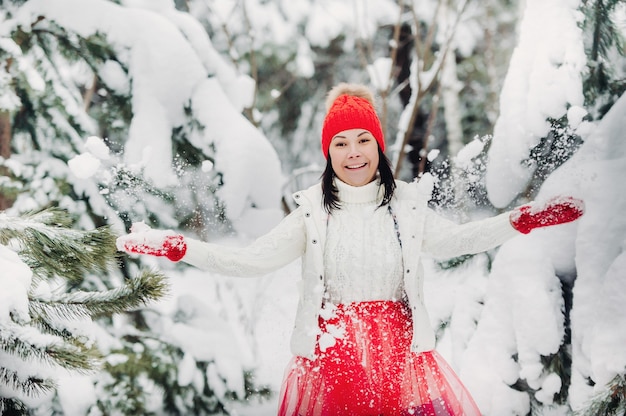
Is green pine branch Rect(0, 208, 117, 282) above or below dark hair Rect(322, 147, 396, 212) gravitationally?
below

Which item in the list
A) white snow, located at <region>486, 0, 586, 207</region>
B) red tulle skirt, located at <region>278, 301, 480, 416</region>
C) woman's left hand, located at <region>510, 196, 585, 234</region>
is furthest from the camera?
white snow, located at <region>486, 0, 586, 207</region>

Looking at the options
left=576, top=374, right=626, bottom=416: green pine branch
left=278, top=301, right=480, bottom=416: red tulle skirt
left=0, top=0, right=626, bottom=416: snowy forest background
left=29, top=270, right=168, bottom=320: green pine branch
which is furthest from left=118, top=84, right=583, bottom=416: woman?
left=576, top=374, right=626, bottom=416: green pine branch

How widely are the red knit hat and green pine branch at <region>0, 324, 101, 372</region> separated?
1116 millimetres

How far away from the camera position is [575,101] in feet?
7.27

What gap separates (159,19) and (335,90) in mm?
1098

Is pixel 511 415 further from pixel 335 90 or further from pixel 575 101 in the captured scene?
pixel 335 90

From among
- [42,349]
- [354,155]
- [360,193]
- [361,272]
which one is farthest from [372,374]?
[42,349]

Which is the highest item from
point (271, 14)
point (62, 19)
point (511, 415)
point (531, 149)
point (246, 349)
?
point (271, 14)

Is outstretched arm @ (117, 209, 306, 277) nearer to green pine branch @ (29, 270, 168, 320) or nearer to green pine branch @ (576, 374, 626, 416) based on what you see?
green pine branch @ (29, 270, 168, 320)

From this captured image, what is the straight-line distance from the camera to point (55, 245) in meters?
1.63

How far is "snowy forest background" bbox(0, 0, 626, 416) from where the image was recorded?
5.58 feet

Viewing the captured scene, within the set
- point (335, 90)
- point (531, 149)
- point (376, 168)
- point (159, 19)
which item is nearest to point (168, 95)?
point (159, 19)

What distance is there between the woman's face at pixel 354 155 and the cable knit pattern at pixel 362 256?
0.16ft

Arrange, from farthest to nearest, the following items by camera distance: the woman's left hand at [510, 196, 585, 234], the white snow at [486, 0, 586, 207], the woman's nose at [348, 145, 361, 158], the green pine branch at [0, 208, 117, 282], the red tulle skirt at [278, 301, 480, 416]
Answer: the white snow at [486, 0, 586, 207] < the woman's nose at [348, 145, 361, 158] < the red tulle skirt at [278, 301, 480, 416] < the woman's left hand at [510, 196, 585, 234] < the green pine branch at [0, 208, 117, 282]
